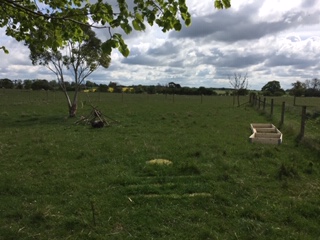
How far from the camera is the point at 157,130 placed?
15.7 meters

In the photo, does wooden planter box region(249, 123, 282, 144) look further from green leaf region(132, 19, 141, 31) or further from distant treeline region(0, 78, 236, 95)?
distant treeline region(0, 78, 236, 95)

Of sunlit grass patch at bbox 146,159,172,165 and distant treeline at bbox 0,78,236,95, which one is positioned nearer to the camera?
sunlit grass patch at bbox 146,159,172,165

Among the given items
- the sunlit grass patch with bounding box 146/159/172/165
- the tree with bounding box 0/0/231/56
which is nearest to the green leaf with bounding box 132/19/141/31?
the tree with bounding box 0/0/231/56

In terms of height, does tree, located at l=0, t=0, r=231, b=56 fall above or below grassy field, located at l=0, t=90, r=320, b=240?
above

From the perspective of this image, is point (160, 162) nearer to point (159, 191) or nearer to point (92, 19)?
point (159, 191)

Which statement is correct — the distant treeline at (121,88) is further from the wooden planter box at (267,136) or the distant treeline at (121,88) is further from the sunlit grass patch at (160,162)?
the sunlit grass patch at (160,162)

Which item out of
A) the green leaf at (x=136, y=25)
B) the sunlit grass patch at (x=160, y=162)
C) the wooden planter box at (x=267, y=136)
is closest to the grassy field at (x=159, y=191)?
the sunlit grass patch at (x=160, y=162)

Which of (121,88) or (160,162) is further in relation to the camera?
(121,88)

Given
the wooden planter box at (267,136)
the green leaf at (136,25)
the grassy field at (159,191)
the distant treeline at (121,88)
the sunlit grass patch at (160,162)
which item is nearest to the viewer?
the green leaf at (136,25)

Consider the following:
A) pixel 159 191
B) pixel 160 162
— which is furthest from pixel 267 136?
pixel 159 191

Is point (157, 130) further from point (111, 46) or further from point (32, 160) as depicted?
point (111, 46)

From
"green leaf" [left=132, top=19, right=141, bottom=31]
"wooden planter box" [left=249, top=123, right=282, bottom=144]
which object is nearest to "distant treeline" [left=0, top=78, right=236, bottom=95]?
"wooden planter box" [left=249, top=123, right=282, bottom=144]

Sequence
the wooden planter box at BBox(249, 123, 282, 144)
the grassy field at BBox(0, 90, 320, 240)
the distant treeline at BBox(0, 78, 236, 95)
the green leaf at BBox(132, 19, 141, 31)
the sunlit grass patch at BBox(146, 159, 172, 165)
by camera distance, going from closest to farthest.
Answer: the green leaf at BBox(132, 19, 141, 31)
the grassy field at BBox(0, 90, 320, 240)
the sunlit grass patch at BBox(146, 159, 172, 165)
the wooden planter box at BBox(249, 123, 282, 144)
the distant treeline at BBox(0, 78, 236, 95)

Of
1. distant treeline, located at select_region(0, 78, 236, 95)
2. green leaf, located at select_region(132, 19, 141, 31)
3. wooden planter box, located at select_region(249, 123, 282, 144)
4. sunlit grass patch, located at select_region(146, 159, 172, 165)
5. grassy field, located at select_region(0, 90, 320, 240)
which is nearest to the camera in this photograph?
green leaf, located at select_region(132, 19, 141, 31)
